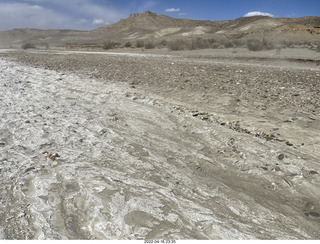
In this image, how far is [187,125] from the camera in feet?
14.6

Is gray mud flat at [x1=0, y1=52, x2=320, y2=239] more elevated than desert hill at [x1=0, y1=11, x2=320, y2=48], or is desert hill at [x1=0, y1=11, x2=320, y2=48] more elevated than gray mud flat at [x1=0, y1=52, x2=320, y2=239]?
desert hill at [x1=0, y1=11, x2=320, y2=48]

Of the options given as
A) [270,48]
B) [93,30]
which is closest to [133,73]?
[270,48]

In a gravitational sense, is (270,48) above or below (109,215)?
above

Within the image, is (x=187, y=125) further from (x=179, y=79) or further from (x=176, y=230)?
(x=179, y=79)

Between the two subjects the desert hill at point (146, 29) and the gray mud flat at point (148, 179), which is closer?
the gray mud flat at point (148, 179)

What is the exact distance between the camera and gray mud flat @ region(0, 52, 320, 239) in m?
2.21

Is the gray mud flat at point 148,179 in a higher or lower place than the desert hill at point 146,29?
lower

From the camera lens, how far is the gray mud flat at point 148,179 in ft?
7.24

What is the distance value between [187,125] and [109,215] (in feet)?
8.09

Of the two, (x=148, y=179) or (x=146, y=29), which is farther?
(x=146, y=29)

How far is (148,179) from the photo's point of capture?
2.91 meters

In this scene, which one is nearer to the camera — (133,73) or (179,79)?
(179,79)

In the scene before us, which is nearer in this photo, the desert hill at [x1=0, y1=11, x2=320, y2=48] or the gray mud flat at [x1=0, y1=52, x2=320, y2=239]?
the gray mud flat at [x1=0, y1=52, x2=320, y2=239]

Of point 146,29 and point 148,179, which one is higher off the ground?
point 146,29
